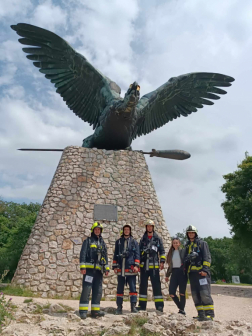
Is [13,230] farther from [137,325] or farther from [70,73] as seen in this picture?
[137,325]

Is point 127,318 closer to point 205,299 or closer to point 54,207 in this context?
point 205,299

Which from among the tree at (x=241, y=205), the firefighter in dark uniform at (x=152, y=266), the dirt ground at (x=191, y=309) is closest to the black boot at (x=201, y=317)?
the dirt ground at (x=191, y=309)

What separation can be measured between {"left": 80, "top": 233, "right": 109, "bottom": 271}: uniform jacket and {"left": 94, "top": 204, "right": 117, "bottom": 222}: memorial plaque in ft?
10.6

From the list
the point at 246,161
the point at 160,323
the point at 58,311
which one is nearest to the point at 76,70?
the point at 58,311

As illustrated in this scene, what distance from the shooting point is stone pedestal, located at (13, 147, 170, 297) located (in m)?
7.38

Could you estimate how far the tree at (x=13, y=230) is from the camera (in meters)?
14.4

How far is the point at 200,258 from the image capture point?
16.0 feet

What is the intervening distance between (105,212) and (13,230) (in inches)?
506

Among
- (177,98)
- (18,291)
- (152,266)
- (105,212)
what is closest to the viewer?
(152,266)

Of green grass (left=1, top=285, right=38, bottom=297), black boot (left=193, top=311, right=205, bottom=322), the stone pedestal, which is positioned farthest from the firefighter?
green grass (left=1, top=285, right=38, bottom=297)

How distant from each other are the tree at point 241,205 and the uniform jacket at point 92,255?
31.7 ft

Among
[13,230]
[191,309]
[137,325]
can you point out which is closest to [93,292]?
[137,325]

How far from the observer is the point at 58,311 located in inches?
197

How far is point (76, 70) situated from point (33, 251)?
5105 mm
